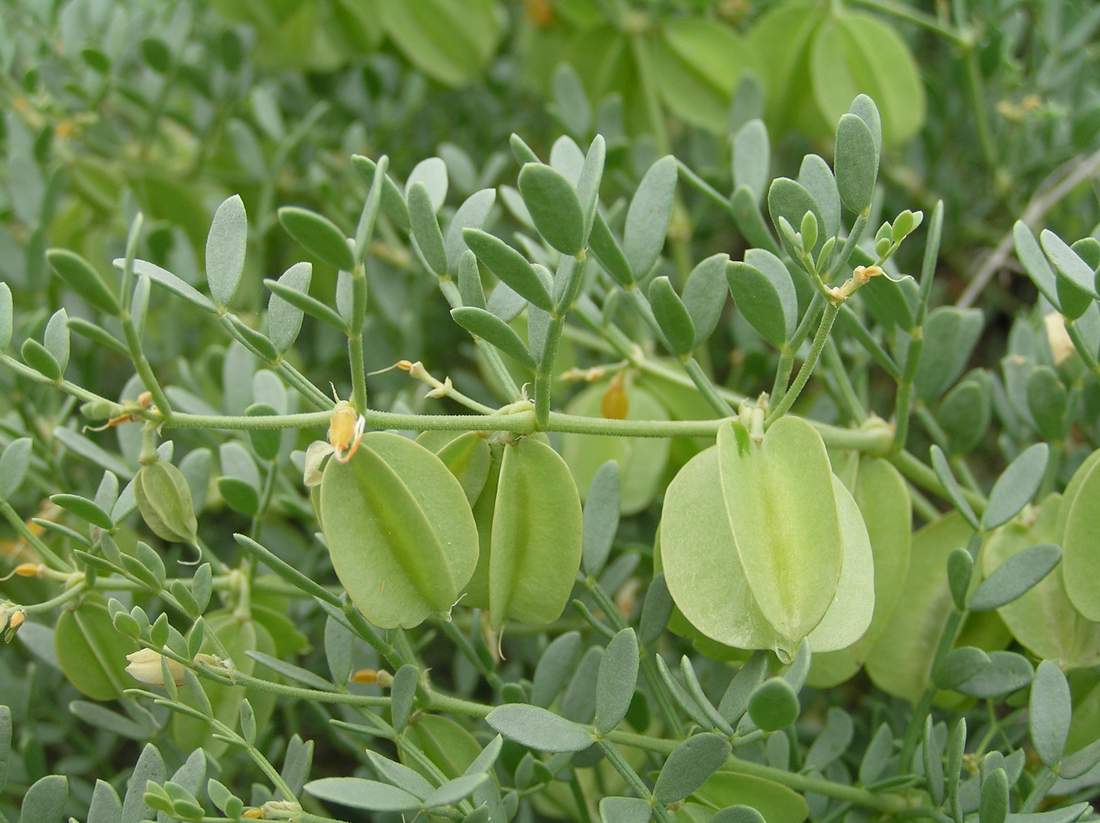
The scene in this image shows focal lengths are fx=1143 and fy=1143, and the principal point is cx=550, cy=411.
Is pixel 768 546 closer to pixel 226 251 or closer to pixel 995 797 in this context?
pixel 995 797

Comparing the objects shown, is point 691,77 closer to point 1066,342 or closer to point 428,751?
point 1066,342

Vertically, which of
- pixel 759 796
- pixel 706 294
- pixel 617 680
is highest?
pixel 706 294

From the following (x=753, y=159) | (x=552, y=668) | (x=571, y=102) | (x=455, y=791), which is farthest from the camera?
(x=571, y=102)

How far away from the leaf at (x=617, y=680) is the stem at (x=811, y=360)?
14 centimetres

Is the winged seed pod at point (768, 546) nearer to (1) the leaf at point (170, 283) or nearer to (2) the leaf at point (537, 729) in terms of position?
(2) the leaf at point (537, 729)

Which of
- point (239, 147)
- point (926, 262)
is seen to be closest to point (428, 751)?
point (926, 262)

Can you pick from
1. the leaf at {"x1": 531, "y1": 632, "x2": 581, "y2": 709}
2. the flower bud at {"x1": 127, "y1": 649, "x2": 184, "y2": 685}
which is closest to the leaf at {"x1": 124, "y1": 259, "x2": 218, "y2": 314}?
the flower bud at {"x1": 127, "y1": 649, "x2": 184, "y2": 685}

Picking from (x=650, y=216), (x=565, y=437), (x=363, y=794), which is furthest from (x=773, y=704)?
(x=565, y=437)

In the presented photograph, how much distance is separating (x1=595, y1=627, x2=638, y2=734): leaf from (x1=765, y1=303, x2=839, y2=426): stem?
0.14 meters

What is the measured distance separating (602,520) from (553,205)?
0.24 metres

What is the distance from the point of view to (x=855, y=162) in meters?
0.60

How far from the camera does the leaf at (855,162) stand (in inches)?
23.1

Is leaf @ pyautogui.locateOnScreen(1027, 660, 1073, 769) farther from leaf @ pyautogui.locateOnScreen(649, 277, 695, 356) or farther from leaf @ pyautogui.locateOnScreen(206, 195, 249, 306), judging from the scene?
leaf @ pyautogui.locateOnScreen(206, 195, 249, 306)

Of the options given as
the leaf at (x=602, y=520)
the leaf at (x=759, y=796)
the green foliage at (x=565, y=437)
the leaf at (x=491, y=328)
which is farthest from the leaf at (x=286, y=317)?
Answer: the leaf at (x=759, y=796)
